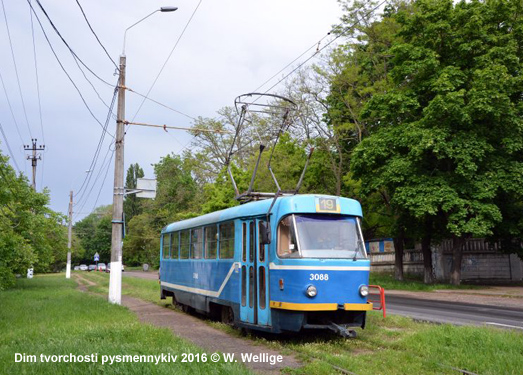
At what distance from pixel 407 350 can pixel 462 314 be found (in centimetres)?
778

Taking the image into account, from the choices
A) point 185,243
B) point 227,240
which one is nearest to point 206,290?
point 227,240

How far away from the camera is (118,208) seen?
19.7 meters

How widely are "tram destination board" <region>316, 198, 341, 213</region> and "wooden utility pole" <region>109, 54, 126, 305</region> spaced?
10457 millimetres

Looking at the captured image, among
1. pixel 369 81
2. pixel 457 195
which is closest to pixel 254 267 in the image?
pixel 457 195

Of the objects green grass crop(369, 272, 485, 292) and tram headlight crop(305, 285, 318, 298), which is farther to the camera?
green grass crop(369, 272, 485, 292)

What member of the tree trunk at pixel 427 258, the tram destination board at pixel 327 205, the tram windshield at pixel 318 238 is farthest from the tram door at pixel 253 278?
the tree trunk at pixel 427 258

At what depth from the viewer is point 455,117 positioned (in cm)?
2423

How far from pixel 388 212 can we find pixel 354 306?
71.0 feet

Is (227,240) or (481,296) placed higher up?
(227,240)

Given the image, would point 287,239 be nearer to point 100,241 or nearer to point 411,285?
point 411,285

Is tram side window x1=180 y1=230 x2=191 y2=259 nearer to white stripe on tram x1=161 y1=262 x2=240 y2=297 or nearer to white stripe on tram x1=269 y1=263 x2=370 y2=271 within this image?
white stripe on tram x1=161 y1=262 x2=240 y2=297

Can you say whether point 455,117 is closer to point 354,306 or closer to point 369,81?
point 369,81

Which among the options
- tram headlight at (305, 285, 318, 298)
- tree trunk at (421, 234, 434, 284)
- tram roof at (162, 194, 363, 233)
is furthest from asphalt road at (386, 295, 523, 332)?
tree trunk at (421, 234, 434, 284)

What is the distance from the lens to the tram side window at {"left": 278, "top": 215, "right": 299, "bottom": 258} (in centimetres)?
1052
